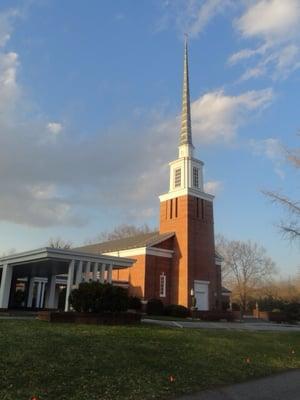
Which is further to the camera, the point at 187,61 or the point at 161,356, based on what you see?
the point at 187,61

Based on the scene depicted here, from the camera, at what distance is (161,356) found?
1134 cm

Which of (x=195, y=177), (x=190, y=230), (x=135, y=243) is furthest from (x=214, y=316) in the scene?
(x=195, y=177)

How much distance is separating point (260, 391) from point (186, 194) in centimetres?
3552

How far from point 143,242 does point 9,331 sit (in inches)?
1257

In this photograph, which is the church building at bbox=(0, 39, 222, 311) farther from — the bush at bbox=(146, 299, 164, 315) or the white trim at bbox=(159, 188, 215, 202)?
the bush at bbox=(146, 299, 164, 315)

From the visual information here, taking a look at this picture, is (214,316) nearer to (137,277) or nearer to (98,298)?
(137,277)

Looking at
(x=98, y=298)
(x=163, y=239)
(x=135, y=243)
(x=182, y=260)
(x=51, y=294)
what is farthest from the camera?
(x=135, y=243)

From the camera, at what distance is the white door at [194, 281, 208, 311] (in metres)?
43.1

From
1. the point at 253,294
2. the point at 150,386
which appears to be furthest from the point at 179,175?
the point at 150,386

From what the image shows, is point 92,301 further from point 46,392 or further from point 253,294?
point 253,294

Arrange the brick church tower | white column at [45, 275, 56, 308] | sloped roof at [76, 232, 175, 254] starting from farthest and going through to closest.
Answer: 1. sloped roof at [76, 232, 175, 254]
2. the brick church tower
3. white column at [45, 275, 56, 308]

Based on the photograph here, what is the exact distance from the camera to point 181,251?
43.7 metres

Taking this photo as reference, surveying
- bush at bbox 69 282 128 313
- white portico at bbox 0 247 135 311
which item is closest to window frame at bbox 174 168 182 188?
white portico at bbox 0 247 135 311

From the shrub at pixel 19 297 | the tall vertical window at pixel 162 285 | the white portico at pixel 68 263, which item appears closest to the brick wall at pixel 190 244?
the tall vertical window at pixel 162 285
